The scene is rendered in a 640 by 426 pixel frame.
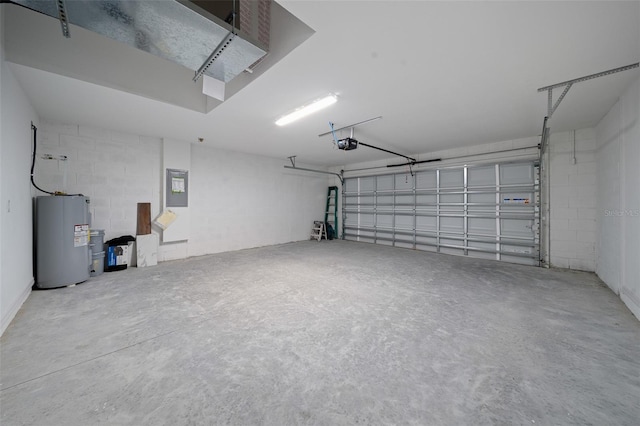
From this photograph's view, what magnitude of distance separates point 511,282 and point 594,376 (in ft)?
7.56

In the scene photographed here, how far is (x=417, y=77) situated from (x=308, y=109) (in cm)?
145

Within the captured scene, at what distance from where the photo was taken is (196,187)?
5.52 m

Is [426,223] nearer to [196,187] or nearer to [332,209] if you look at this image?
[332,209]

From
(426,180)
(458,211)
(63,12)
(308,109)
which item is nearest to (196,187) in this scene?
(308,109)

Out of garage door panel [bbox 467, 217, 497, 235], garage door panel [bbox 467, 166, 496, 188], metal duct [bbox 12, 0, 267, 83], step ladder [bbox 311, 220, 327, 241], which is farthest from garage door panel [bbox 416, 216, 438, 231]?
metal duct [bbox 12, 0, 267, 83]

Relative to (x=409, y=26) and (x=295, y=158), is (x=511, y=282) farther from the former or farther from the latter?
(x=295, y=158)

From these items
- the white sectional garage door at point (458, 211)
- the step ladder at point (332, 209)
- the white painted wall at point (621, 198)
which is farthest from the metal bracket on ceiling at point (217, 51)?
the step ladder at point (332, 209)

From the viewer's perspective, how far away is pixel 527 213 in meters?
4.91

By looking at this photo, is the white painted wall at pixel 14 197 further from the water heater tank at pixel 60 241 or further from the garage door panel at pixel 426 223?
the garage door panel at pixel 426 223

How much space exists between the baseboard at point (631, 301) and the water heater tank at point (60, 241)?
701 centimetres

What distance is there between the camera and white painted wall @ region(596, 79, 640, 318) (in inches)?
106

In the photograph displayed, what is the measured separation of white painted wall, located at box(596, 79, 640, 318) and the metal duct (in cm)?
433

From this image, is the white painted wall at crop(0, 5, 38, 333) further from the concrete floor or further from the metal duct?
the metal duct

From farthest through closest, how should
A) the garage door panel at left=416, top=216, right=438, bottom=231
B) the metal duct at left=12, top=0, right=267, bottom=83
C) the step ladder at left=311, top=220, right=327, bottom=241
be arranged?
the step ladder at left=311, top=220, right=327, bottom=241
the garage door panel at left=416, top=216, right=438, bottom=231
the metal duct at left=12, top=0, right=267, bottom=83
